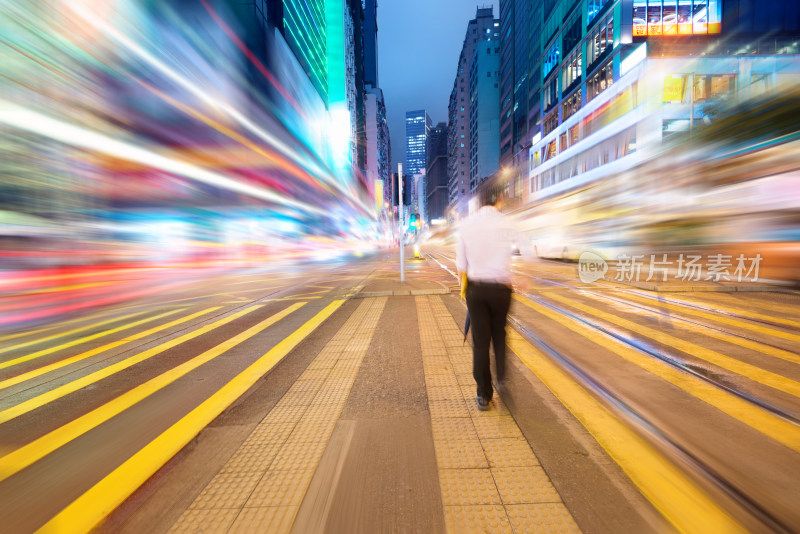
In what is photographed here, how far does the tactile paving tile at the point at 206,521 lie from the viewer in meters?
1.91

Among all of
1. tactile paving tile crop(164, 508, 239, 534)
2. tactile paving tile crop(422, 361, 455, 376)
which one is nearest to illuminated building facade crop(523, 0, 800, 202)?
tactile paving tile crop(422, 361, 455, 376)

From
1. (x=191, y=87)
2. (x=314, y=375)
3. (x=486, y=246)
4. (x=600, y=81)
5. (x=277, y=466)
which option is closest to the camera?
(x=277, y=466)

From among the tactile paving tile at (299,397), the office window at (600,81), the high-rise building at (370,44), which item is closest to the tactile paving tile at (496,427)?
the tactile paving tile at (299,397)

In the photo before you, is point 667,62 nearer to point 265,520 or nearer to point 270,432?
point 270,432

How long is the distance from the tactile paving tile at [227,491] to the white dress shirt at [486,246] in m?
2.17

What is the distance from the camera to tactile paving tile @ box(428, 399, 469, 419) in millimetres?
3135

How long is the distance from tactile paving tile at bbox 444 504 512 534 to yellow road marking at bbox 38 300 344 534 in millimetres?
1927

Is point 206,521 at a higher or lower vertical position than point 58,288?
lower

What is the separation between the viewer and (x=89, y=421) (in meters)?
3.20

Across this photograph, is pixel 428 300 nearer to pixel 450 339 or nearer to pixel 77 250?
pixel 450 339

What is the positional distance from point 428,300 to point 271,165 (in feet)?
124

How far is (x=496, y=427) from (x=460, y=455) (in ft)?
1.67

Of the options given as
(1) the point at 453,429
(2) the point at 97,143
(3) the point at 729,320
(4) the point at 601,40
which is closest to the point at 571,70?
(4) the point at 601,40

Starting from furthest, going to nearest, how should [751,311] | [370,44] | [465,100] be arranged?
[370,44] → [465,100] → [751,311]
